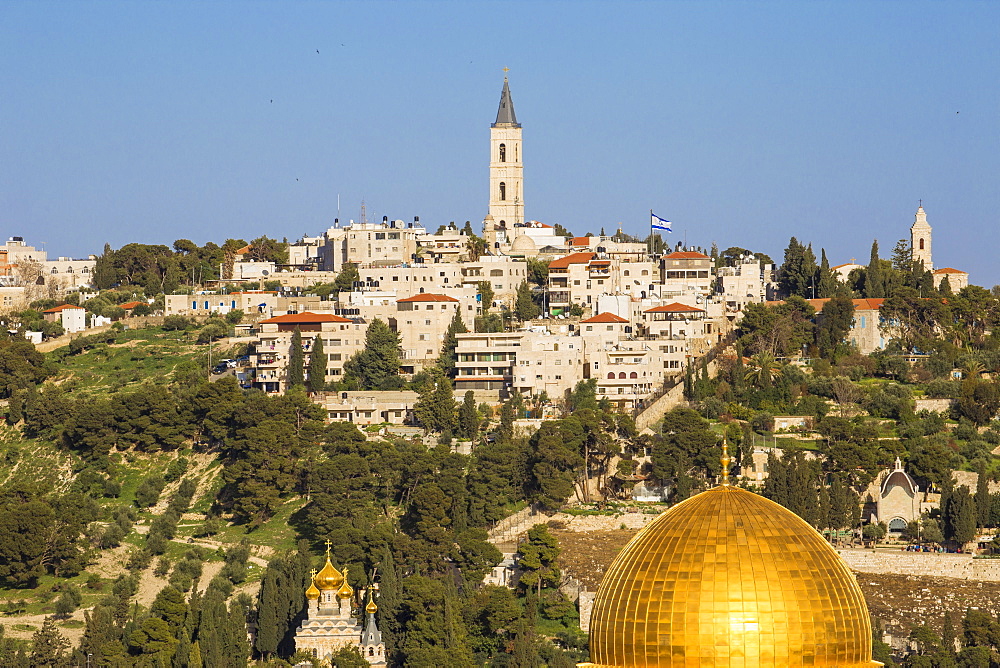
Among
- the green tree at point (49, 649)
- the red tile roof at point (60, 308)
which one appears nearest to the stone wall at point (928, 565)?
the green tree at point (49, 649)

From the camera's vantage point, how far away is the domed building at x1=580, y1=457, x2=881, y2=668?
20594mm

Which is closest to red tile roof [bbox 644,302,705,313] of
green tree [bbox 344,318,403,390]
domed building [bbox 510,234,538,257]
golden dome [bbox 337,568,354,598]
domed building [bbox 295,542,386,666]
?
green tree [bbox 344,318,403,390]

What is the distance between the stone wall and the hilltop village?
10cm

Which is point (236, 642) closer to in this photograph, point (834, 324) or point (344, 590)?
point (344, 590)

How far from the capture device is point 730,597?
813 inches

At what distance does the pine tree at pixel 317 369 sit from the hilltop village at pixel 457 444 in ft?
0.55

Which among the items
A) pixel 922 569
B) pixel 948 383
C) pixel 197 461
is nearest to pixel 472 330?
pixel 197 461

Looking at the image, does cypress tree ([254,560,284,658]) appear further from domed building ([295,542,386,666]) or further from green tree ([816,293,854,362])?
green tree ([816,293,854,362])

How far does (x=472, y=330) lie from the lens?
87.4 m

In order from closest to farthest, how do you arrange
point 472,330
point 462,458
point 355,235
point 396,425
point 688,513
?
point 688,513 → point 462,458 → point 396,425 → point 472,330 → point 355,235

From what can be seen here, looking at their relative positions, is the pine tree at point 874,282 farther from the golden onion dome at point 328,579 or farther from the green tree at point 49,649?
the green tree at point 49,649

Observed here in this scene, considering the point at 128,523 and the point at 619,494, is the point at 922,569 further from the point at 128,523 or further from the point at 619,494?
the point at 128,523

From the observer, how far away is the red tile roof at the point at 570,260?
95012 mm

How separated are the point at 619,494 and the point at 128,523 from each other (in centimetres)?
1655
